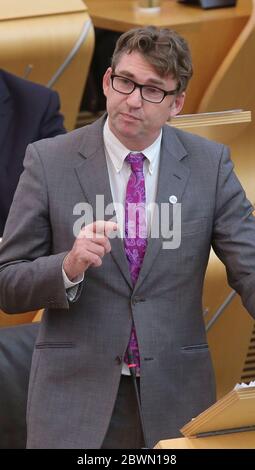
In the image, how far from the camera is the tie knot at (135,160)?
2.11m

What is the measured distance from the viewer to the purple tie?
83.0 inches

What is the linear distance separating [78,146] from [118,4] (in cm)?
271

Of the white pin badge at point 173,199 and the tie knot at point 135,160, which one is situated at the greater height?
the tie knot at point 135,160

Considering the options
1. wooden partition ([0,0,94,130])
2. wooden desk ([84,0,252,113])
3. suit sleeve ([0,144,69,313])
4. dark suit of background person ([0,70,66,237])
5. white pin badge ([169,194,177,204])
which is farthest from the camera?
wooden desk ([84,0,252,113])

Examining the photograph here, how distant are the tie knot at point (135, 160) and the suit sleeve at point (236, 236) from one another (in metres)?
0.16

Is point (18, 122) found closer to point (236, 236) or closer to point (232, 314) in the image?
point (232, 314)

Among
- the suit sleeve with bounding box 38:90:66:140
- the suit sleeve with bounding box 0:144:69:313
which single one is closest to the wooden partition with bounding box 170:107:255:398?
the suit sleeve with bounding box 38:90:66:140

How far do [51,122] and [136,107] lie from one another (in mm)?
1207

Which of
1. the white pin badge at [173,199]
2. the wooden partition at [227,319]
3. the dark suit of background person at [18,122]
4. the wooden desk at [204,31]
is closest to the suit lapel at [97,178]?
the white pin badge at [173,199]

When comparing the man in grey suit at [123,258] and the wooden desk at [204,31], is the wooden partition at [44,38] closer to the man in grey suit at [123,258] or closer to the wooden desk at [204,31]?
the wooden desk at [204,31]

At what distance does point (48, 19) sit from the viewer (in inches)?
154

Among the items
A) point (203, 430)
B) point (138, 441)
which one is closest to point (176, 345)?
point (138, 441)

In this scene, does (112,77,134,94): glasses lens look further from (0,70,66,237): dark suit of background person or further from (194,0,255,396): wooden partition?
(0,70,66,237): dark suit of background person

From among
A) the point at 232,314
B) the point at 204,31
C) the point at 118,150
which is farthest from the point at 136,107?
the point at 204,31
